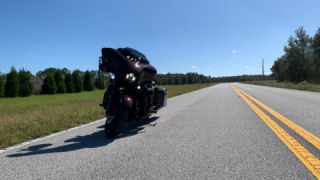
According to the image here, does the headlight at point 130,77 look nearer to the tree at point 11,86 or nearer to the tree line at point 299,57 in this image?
the tree at point 11,86

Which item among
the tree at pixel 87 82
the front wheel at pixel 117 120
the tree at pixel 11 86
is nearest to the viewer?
the front wheel at pixel 117 120

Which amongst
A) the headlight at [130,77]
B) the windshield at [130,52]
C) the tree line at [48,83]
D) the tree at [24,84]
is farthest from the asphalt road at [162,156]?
the tree at [24,84]

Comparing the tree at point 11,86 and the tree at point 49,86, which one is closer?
the tree at point 11,86

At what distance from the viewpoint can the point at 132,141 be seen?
3891 millimetres

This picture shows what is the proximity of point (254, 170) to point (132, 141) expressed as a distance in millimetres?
2139

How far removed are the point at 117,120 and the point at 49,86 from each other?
36.4 metres

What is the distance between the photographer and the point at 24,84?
103 feet

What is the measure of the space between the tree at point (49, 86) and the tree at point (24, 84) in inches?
141

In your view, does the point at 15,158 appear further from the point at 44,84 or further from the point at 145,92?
the point at 44,84

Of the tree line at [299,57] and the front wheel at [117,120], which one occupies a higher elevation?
the tree line at [299,57]

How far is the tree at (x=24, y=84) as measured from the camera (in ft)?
102

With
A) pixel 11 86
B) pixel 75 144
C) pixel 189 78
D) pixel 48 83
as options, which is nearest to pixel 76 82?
pixel 48 83

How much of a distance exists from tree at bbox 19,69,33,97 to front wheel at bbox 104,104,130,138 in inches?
1289

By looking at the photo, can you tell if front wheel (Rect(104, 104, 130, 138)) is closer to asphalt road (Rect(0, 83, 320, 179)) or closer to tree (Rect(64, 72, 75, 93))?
asphalt road (Rect(0, 83, 320, 179))
